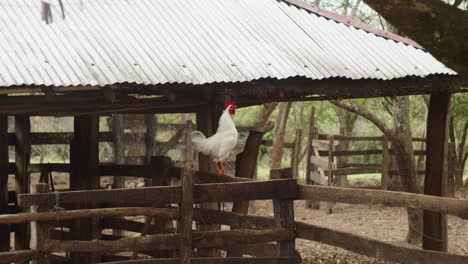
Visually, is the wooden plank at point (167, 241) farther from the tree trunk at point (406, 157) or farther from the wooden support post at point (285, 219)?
the tree trunk at point (406, 157)

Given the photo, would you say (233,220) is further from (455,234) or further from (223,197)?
(455,234)

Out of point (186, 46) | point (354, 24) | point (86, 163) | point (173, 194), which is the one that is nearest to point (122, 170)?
point (86, 163)

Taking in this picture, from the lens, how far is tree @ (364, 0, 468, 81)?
3342 mm

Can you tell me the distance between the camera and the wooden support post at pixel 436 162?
9.00m

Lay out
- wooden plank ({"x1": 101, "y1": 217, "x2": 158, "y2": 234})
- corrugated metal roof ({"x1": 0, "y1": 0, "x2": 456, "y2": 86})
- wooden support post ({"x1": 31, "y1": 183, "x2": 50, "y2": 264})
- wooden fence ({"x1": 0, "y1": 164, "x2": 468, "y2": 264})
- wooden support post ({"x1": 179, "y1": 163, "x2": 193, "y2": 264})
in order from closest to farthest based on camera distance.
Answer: wooden fence ({"x1": 0, "y1": 164, "x2": 468, "y2": 264})
wooden support post ({"x1": 31, "y1": 183, "x2": 50, "y2": 264})
wooden support post ({"x1": 179, "y1": 163, "x2": 193, "y2": 264})
corrugated metal roof ({"x1": 0, "y1": 0, "x2": 456, "y2": 86})
wooden plank ({"x1": 101, "y1": 217, "x2": 158, "y2": 234})

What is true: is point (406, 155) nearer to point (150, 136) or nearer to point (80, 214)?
point (150, 136)

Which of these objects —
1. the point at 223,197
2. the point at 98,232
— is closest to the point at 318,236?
the point at 223,197

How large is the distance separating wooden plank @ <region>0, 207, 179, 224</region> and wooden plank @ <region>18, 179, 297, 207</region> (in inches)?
3.2

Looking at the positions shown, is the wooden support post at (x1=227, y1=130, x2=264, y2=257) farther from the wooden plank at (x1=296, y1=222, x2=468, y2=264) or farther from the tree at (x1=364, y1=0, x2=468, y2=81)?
the tree at (x1=364, y1=0, x2=468, y2=81)

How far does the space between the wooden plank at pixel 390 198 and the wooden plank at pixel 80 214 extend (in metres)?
1.36

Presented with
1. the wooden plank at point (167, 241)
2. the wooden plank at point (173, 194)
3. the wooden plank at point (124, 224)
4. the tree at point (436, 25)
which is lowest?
the wooden plank at point (124, 224)

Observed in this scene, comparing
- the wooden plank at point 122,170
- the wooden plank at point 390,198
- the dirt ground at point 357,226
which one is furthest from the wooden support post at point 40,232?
the dirt ground at point 357,226

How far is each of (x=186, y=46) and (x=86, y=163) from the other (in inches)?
96.5

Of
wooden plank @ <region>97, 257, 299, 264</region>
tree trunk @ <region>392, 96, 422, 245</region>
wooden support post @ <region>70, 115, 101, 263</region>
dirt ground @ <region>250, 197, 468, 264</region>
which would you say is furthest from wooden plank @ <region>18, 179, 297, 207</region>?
tree trunk @ <region>392, 96, 422, 245</region>
